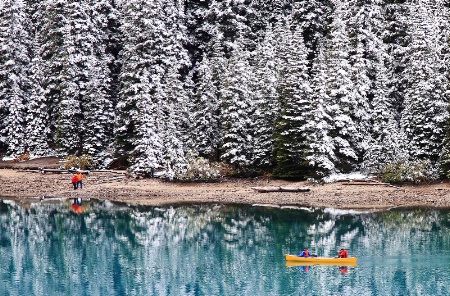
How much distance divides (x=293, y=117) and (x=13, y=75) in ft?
105

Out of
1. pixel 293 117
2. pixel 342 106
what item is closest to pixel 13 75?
Answer: pixel 293 117

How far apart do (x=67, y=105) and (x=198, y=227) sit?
25.0 m

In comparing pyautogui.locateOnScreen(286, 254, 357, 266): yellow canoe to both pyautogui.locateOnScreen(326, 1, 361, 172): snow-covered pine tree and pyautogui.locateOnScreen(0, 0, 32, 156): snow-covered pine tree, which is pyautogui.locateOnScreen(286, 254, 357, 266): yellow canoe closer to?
pyautogui.locateOnScreen(326, 1, 361, 172): snow-covered pine tree

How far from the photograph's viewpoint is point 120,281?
30.0 m

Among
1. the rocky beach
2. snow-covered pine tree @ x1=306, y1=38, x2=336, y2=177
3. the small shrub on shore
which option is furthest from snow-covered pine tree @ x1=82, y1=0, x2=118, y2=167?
snow-covered pine tree @ x1=306, y1=38, x2=336, y2=177

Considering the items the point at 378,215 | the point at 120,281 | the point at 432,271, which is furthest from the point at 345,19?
the point at 120,281

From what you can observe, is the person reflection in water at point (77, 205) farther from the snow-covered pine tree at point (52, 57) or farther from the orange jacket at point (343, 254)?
the orange jacket at point (343, 254)

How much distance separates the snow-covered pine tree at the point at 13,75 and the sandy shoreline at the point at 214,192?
844cm

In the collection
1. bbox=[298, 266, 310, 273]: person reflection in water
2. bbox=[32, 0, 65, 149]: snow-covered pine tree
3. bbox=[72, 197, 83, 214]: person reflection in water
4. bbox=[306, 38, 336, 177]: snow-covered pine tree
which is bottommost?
bbox=[298, 266, 310, 273]: person reflection in water

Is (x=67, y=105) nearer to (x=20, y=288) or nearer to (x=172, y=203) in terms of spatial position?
(x=172, y=203)

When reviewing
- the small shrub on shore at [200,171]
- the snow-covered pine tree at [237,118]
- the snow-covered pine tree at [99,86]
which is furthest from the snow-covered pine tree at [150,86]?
the snow-covered pine tree at [237,118]

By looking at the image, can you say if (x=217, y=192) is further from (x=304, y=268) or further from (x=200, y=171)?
(x=304, y=268)

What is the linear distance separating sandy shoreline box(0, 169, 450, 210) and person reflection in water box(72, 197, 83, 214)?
635 mm

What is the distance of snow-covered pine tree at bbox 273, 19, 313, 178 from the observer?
49906mm
